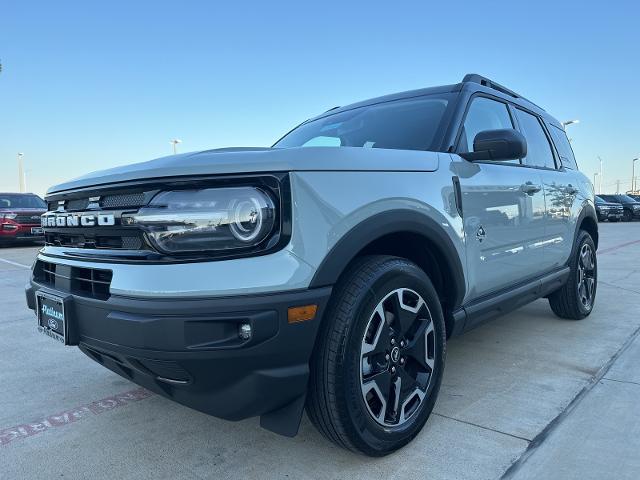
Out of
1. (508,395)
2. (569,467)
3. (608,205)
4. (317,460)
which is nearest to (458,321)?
(508,395)

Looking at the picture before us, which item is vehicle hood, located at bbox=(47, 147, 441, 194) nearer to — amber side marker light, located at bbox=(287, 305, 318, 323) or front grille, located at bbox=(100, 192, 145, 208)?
front grille, located at bbox=(100, 192, 145, 208)

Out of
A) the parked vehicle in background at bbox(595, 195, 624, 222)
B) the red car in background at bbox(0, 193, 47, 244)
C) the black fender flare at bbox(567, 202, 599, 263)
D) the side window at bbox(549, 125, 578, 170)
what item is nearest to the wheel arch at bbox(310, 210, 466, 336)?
the black fender flare at bbox(567, 202, 599, 263)

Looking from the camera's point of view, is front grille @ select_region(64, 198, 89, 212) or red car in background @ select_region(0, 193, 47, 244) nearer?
front grille @ select_region(64, 198, 89, 212)

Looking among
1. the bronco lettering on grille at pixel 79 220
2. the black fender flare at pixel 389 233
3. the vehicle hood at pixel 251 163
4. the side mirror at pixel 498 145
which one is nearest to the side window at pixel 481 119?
the side mirror at pixel 498 145

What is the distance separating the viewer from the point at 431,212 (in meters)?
2.40

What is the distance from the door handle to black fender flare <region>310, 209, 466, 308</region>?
1.03 metres

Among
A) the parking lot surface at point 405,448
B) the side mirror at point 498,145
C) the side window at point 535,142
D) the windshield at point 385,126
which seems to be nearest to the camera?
the parking lot surface at point 405,448

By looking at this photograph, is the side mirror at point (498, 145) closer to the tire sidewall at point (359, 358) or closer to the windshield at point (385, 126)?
the windshield at point (385, 126)

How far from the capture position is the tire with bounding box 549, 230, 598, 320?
14.3 ft

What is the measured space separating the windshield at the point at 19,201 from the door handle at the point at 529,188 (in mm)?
14027

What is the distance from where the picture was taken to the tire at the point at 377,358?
1932mm

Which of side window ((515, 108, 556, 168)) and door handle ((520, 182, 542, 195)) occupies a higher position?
side window ((515, 108, 556, 168))

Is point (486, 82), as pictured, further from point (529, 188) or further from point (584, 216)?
point (584, 216)

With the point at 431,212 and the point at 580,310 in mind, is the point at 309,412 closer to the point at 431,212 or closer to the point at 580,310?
the point at 431,212
